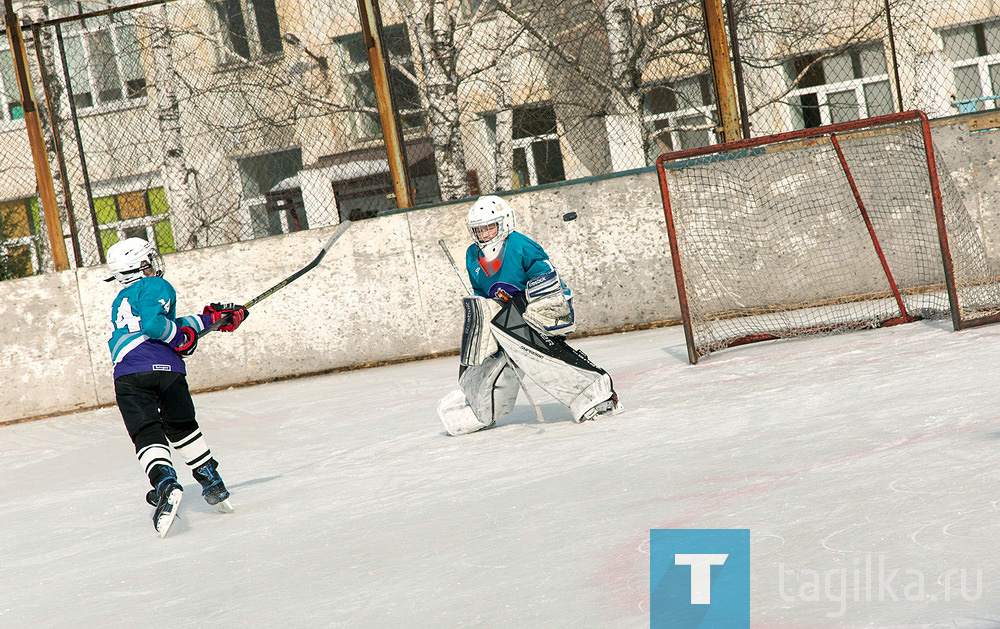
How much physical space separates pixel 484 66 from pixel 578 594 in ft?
31.3

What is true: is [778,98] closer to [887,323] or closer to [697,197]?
[697,197]

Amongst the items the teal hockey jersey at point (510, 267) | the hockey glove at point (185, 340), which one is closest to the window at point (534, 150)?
the teal hockey jersey at point (510, 267)

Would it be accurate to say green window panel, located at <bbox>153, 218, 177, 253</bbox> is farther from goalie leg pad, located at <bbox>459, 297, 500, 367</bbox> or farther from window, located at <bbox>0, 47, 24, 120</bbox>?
goalie leg pad, located at <bbox>459, 297, 500, 367</bbox>

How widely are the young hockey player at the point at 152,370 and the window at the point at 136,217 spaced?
32.1 ft

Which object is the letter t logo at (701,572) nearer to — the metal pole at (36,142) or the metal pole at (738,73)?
the metal pole at (738,73)

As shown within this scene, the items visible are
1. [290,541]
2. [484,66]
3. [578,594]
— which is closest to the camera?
[578,594]

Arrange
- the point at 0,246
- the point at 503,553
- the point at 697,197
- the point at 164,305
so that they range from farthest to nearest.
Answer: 1. the point at 0,246
2. the point at 697,197
3. the point at 164,305
4. the point at 503,553

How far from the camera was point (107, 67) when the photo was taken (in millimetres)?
14680

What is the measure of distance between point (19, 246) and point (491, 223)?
10.1 meters

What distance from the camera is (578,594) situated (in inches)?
90.7

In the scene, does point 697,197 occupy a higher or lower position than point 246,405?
higher

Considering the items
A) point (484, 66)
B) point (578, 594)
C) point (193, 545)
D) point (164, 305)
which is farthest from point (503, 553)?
point (484, 66)

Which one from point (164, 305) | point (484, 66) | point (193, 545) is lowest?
point (193, 545)

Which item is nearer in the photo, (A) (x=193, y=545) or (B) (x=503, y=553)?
(B) (x=503, y=553)
